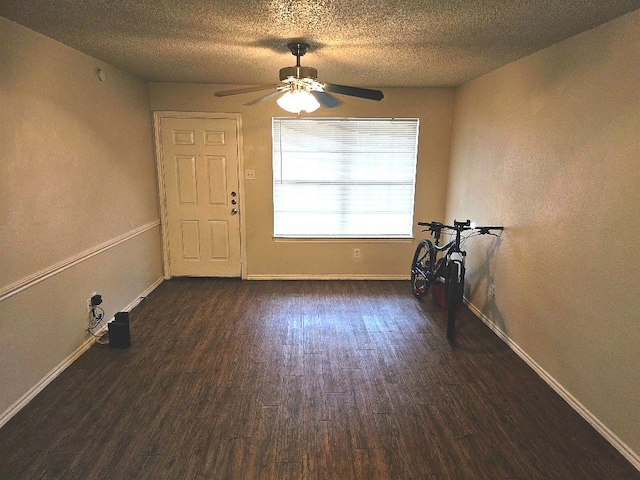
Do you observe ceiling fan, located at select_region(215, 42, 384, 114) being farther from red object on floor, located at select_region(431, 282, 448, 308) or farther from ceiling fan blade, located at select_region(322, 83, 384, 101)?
red object on floor, located at select_region(431, 282, 448, 308)

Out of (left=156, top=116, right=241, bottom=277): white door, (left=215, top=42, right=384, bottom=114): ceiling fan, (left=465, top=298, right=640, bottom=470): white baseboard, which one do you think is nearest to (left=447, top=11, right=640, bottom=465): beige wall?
(left=465, top=298, right=640, bottom=470): white baseboard

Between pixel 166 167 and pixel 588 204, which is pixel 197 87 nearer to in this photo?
pixel 166 167

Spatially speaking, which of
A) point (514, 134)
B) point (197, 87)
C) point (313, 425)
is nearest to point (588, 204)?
point (514, 134)

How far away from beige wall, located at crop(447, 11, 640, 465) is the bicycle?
10.5 inches

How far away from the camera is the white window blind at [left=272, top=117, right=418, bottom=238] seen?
14.9 feet

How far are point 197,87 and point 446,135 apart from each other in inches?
114

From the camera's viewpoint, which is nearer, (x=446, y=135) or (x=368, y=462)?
(x=368, y=462)

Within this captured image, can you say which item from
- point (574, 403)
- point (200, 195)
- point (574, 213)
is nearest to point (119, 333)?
→ point (200, 195)

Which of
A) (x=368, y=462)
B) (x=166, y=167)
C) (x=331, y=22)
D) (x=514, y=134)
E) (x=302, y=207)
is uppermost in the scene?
(x=331, y=22)

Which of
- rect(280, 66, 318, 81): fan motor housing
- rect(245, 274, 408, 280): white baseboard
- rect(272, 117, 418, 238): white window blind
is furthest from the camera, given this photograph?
rect(245, 274, 408, 280): white baseboard

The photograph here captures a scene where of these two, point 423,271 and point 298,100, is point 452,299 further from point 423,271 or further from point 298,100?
point 298,100

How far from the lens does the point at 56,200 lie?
2.67 m

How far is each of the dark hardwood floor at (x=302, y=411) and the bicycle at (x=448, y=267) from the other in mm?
330

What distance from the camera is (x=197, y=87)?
432 cm
